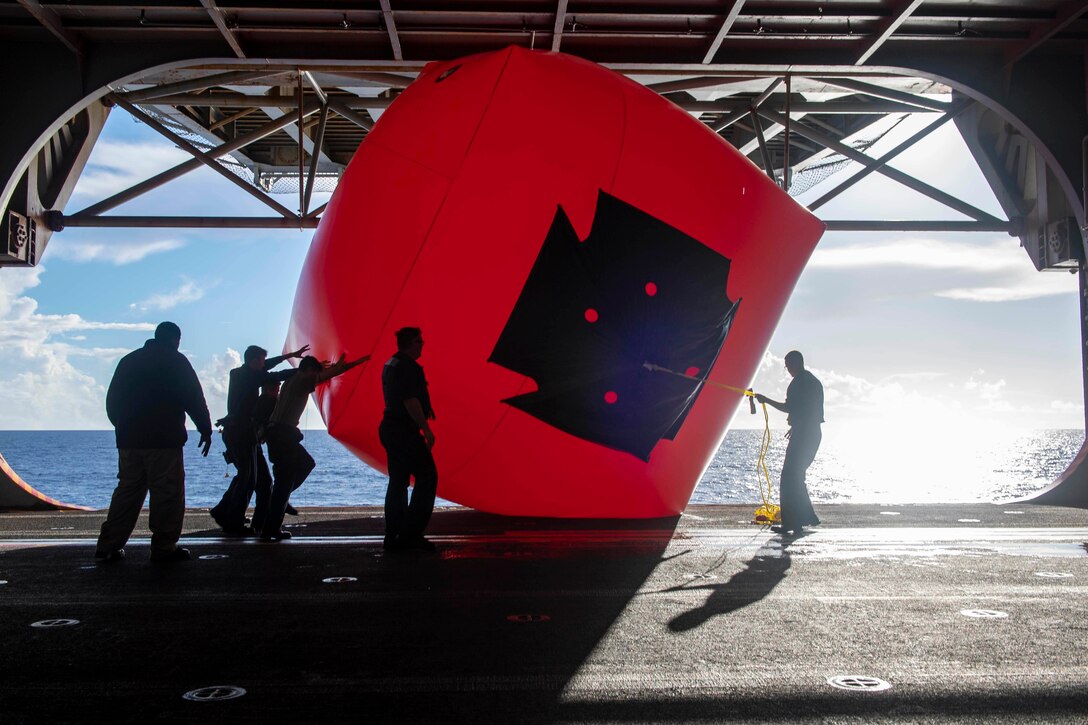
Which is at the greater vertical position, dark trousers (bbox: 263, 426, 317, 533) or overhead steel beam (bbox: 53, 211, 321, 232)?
overhead steel beam (bbox: 53, 211, 321, 232)

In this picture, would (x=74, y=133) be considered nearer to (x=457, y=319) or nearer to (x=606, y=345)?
(x=457, y=319)

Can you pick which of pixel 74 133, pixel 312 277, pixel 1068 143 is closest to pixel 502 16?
pixel 312 277

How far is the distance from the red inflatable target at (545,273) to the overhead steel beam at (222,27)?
3.76 m

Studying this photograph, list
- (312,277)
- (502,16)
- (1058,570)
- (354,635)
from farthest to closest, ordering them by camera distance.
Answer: (502,16), (312,277), (1058,570), (354,635)

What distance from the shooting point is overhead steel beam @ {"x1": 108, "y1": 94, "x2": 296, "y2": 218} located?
13250mm

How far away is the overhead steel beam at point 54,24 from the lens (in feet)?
33.9

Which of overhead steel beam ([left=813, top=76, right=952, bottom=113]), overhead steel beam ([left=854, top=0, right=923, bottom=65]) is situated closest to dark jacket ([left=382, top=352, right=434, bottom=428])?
overhead steel beam ([left=854, top=0, right=923, bottom=65])

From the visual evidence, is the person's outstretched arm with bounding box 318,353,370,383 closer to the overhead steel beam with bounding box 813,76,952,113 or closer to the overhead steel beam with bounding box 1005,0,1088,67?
the overhead steel beam with bounding box 813,76,952,113

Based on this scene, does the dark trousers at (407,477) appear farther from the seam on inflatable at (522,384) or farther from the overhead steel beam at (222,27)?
the overhead steel beam at (222,27)

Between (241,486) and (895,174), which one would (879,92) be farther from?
(241,486)

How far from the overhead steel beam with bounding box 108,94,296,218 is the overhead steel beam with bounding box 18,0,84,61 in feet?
5.29

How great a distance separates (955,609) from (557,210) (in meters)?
4.11

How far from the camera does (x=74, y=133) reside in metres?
13.4

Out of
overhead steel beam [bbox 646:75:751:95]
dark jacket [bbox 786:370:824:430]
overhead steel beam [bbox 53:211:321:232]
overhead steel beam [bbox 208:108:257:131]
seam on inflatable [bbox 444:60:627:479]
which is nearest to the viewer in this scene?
seam on inflatable [bbox 444:60:627:479]
